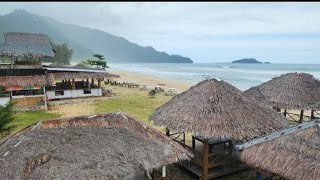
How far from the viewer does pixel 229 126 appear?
9.69 metres

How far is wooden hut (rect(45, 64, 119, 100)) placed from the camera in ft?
78.1

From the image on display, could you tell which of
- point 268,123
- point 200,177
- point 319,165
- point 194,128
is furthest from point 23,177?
point 268,123

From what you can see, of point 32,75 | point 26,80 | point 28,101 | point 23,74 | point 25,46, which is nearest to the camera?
point 26,80

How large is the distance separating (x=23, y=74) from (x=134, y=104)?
873cm

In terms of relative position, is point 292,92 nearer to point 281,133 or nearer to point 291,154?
point 281,133

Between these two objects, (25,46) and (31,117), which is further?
(25,46)

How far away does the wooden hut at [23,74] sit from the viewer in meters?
21.1

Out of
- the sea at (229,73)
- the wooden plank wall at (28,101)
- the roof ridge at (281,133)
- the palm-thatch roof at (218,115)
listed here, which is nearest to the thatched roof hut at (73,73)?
the wooden plank wall at (28,101)

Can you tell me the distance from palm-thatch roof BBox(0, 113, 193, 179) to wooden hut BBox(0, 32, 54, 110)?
47.2 ft

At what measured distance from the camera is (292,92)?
14.8m

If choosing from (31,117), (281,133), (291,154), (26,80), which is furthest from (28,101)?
(291,154)

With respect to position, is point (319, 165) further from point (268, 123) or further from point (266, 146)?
point (268, 123)

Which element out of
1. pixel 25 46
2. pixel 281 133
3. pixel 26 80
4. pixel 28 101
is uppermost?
pixel 25 46

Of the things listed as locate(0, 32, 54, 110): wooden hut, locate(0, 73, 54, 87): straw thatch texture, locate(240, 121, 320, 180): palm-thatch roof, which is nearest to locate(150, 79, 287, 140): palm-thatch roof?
locate(240, 121, 320, 180): palm-thatch roof
